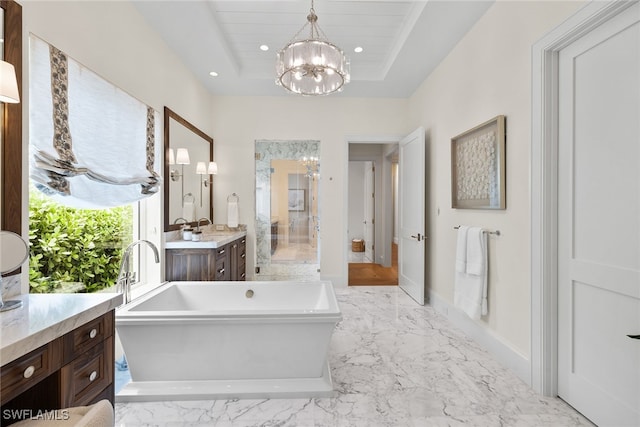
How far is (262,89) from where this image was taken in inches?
164

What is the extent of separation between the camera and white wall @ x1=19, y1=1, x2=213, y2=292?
1.64 metres

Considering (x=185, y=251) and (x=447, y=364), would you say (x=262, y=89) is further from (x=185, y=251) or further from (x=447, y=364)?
(x=447, y=364)

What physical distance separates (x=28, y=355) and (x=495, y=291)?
8.97 feet

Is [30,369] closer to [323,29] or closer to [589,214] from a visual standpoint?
[589,214]

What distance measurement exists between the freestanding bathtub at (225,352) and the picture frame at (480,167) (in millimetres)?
1579

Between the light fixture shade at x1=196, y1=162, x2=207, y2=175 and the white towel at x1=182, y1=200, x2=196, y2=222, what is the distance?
442 millimetres

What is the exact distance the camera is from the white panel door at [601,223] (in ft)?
4.82

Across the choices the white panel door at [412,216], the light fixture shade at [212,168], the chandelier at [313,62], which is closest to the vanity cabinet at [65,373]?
the chandelier at [313,62]

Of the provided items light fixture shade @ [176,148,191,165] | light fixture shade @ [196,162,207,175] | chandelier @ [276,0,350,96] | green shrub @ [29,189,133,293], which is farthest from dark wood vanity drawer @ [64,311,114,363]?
light fixture shade @ [196,162,207,175]

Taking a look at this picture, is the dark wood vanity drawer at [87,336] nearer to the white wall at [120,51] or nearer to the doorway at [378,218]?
the white wall at [120,51]

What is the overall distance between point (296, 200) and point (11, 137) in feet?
11.0

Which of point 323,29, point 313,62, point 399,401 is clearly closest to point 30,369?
point 399,401

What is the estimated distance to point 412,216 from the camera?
3.92 metres

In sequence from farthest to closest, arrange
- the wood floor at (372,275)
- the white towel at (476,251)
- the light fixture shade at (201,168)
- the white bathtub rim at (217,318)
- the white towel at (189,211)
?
the wood floor at (372,275), the light fixture shade at (201,168), the white towel at (189,211), the white towel at (476,251), the white bathtub rim at (217,318)
